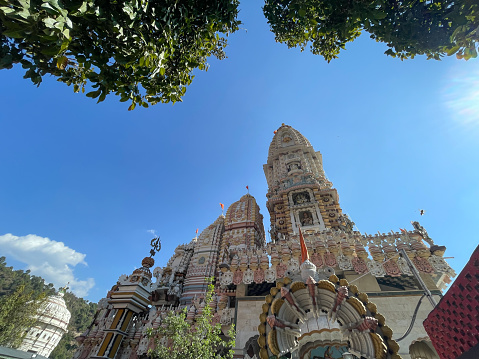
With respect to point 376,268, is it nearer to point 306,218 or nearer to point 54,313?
point 306,218

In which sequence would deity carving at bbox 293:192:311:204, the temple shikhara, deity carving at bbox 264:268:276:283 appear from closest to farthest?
the temple shikhara
deity carving at bbox 264:268:276:283
deity carving at bbox 293:192:311:204

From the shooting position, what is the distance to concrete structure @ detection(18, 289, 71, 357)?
25.2 m

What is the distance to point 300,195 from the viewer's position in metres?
22.1

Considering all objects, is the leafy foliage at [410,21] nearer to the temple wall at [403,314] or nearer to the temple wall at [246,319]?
the temple wall at [403,314]

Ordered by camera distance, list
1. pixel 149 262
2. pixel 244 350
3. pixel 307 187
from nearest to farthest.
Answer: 1. pixel 244 350
2. pixel 149 262
3. pixel 307 187

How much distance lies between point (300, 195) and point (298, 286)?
16.0 m

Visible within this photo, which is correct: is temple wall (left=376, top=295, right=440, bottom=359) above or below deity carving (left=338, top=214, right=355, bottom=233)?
below

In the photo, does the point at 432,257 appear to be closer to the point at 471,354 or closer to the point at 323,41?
the point at 471,354

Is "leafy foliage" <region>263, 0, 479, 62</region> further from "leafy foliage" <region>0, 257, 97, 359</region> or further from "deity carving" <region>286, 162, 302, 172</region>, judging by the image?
"leafy foliage" <region>0, 257, 97, 359</region>

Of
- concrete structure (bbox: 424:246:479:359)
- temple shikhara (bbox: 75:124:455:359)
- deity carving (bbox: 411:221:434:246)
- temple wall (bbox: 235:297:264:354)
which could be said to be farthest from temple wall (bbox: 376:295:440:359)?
concrete structure (bbox: 424:246:479:359)

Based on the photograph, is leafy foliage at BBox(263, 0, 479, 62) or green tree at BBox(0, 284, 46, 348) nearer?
leafy foliage at BBox(263, 0, 479, 62)

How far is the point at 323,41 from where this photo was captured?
26.1 ft

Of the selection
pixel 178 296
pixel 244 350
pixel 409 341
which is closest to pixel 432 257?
pixel 409 341

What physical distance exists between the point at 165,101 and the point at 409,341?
1278 cm
